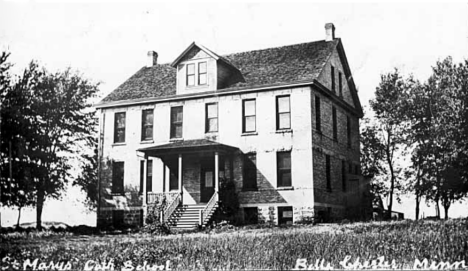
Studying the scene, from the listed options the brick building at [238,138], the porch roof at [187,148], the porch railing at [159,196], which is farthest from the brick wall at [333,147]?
the porch railing at [159,196]

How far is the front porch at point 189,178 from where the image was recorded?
68.8 ft

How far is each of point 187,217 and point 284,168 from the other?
4223 mm

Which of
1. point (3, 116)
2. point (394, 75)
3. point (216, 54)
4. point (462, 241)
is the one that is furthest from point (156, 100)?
point (462, 241)

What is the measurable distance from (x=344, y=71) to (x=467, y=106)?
11198 millimetres

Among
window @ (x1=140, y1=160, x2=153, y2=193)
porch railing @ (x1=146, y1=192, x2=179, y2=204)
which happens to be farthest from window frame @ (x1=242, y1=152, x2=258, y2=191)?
window @ (x1=140, y1=160, x2=153, y2=193)

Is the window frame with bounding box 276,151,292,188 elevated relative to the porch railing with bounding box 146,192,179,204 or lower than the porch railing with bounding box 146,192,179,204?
elevated

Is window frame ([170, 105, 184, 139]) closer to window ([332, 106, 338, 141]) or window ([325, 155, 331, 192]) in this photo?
window ([325, 155, 331, 192])

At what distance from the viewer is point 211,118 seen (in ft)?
74.6

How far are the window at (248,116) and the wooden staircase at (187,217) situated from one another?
3569mm

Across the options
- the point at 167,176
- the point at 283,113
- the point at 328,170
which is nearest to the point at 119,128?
the point at 167,176

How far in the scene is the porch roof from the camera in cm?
2117

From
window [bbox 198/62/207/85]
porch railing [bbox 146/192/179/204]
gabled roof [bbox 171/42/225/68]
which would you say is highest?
gabled roof [bbox 171/42/225/68]

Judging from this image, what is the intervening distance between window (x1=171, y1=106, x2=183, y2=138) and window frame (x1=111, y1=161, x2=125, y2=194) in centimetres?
288

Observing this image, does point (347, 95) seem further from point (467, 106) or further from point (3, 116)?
point (3, 116)
